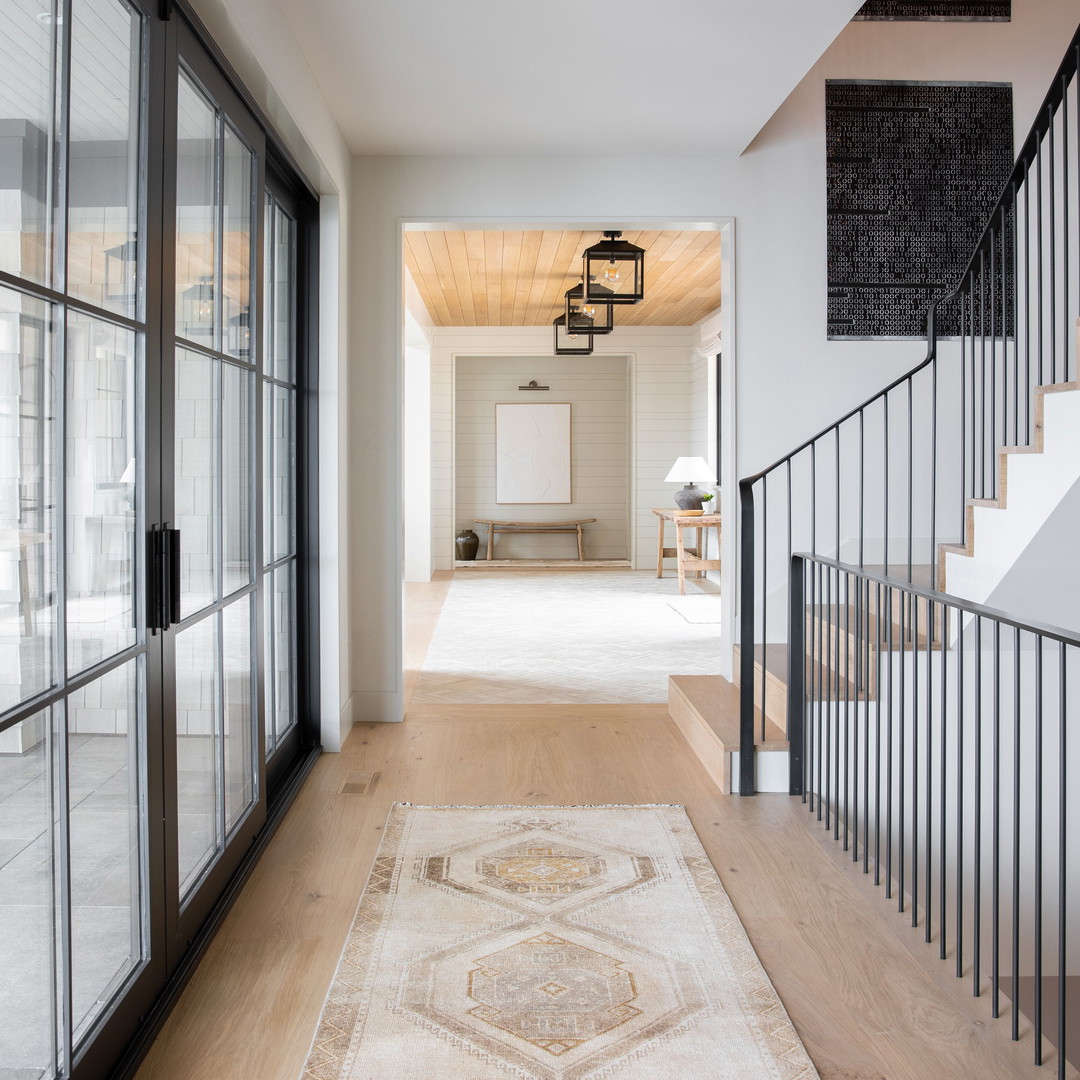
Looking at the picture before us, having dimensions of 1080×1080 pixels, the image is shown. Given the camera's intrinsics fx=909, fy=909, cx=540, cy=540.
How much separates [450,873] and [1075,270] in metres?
3.85

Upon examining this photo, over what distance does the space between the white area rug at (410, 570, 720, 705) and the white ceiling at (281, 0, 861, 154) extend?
105 inches

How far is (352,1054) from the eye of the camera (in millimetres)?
1807

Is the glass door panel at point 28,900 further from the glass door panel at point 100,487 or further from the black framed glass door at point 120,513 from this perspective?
the glass door panel at point 100,487

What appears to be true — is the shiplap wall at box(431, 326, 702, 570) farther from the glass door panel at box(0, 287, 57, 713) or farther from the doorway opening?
the glass door panel at box(0, 287, 57, 713)

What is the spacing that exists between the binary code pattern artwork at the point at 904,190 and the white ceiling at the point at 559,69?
637 mm

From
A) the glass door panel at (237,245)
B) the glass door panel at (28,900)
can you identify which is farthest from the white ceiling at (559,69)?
the glass door panel at (28,900)

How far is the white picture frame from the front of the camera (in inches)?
441

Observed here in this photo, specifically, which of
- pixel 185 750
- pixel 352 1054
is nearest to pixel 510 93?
pixel 185 750

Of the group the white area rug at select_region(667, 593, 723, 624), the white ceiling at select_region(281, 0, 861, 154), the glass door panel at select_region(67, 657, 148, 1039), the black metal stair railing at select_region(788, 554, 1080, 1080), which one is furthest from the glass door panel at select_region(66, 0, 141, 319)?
the white area rug at select_region(667, 593, 723, 624)

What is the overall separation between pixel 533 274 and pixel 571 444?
13.9 ft

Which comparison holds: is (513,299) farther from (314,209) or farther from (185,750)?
(185,750)

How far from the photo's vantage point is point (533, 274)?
23.5 feet

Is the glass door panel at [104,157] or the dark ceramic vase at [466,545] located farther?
the dark ceramic vase at [466,545]

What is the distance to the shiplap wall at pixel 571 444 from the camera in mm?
11250
